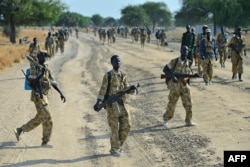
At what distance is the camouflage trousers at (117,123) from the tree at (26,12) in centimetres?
4078

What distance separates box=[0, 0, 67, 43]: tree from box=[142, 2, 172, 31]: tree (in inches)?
2746

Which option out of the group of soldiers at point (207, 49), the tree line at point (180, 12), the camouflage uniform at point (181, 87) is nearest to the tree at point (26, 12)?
the tree line at point (180, 12)

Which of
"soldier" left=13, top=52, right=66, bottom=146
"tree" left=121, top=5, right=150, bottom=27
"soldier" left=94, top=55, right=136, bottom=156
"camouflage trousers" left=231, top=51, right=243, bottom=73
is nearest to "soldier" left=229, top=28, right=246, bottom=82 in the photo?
"camouflage trousers" left=231, top=51, right=243, bottom=73

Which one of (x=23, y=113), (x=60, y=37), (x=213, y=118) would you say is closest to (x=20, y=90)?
(x=23, y=113)

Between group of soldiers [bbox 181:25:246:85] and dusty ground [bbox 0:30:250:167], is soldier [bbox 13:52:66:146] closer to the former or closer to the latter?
dusty ground [bbox 0:30:250:167]

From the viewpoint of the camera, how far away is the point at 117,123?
8.29 metres

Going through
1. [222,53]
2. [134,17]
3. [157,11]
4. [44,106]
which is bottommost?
[134,17]

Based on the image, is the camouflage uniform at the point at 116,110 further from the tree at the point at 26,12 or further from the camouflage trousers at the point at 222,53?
the tree at the point at 26,12

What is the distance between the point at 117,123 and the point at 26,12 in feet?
136

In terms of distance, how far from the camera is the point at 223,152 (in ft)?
27.7

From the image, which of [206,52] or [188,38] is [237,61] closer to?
[206,52]

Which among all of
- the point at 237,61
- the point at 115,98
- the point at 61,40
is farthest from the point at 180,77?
the point at 61,40

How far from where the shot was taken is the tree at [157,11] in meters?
123

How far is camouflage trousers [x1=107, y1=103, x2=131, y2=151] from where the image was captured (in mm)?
8219
